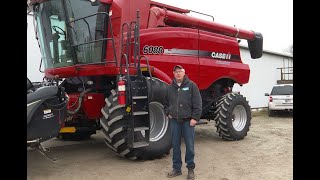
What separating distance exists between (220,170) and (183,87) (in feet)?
5.15

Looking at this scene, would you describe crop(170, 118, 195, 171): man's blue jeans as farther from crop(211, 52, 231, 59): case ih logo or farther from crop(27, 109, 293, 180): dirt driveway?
crop(211, 52, 231, 59): case ih logo

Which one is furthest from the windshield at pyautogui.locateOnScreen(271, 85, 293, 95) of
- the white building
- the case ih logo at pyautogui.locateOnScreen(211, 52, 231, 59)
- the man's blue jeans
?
the man's blue jeans

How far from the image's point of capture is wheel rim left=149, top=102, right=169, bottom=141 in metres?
6.91

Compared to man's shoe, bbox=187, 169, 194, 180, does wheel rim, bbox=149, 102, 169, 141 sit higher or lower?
higher

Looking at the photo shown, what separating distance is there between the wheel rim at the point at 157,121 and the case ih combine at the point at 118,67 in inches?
0.8

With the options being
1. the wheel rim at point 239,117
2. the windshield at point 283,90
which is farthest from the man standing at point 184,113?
the windshield at point 283,90

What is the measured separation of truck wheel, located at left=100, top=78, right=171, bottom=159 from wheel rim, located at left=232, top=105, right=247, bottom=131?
300cm

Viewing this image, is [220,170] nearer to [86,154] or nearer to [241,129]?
[86,154]

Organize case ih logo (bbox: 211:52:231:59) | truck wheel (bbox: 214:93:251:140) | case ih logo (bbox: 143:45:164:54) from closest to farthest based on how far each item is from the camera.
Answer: case ih logo (bbox: 143:45:164:54)
truck wheel (bbox: 214:93:251:140)
case ih logo (bbox: 211:52:231:59)

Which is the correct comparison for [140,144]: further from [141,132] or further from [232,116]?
[232,116]

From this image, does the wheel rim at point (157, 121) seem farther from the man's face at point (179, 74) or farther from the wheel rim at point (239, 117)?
the wheel rim at point (239, 117)

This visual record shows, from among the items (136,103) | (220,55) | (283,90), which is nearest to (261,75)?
(283,90)
